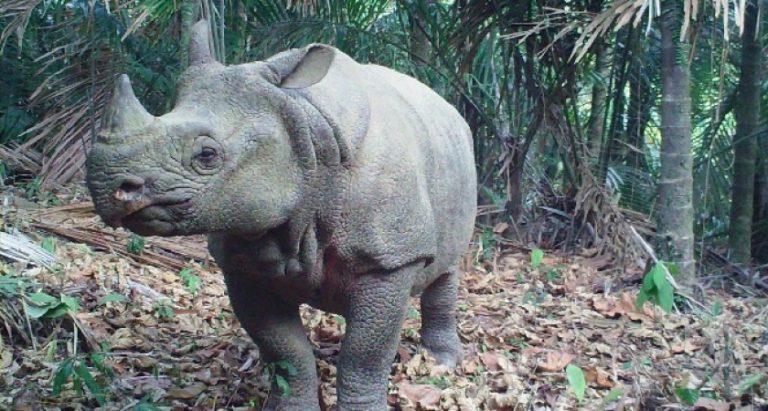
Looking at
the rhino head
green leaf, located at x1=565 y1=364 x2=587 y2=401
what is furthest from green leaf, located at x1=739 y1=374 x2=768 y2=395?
the rhino head

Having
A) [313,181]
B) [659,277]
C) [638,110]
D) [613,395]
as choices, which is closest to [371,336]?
[313,181]

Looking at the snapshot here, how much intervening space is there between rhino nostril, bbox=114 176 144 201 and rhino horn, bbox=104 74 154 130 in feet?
0.50

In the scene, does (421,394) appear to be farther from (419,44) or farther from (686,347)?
(419,44)

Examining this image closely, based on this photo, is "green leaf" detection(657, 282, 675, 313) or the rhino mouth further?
"green leaf" detection(657, 282, 675, 313)

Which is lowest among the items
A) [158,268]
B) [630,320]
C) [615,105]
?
[630,320]

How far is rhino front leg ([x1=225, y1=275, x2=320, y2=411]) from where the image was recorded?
3.49 meters

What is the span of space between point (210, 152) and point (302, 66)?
1.53 feet

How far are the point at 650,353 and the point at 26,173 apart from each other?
5543 millimetres

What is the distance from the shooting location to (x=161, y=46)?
7.44 metres

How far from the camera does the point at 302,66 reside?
9.75 ft

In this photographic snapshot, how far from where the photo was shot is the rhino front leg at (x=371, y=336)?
10.8ft

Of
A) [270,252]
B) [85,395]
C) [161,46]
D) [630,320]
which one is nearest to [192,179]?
[270,252]

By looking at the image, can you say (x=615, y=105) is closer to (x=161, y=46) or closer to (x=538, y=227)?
(x=538, y=227)

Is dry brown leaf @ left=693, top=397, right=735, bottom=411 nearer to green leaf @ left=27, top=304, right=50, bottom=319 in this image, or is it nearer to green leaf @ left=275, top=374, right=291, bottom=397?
green leaf @ left=275, top=374, right=291, bottom=397
